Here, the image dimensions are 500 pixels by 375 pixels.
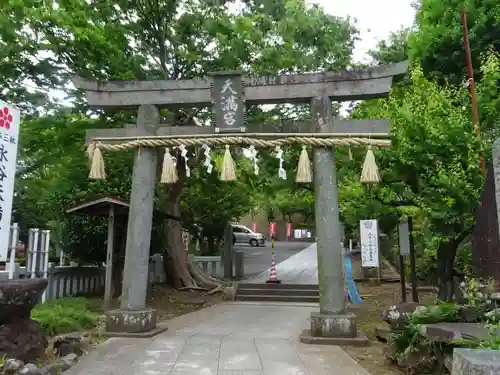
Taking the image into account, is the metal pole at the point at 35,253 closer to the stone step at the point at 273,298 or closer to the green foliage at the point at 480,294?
the stone step at the point at 273,298

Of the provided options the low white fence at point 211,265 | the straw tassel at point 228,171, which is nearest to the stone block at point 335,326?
the straw tassel at point 228,171

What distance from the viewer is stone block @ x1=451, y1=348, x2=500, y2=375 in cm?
277

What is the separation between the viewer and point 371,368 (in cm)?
639

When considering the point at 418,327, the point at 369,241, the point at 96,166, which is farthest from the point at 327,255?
the point at 369,241

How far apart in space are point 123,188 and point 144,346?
737 centimetres

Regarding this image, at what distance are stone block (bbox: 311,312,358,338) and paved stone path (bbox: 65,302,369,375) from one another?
0.47m

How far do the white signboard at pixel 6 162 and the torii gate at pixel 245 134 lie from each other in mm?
2558

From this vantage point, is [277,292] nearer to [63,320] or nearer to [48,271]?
[48,271]

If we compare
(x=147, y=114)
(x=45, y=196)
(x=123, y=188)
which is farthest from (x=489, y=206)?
(x=45, y=196)

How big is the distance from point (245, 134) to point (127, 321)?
4159mm

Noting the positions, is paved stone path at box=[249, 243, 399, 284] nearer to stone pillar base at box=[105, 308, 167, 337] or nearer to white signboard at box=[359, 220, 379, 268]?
white signboard at box=[359, 220, 379, 268]

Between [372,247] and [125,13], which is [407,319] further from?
[125,13]

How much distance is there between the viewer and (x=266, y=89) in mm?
8625

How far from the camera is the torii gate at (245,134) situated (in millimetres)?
8039
